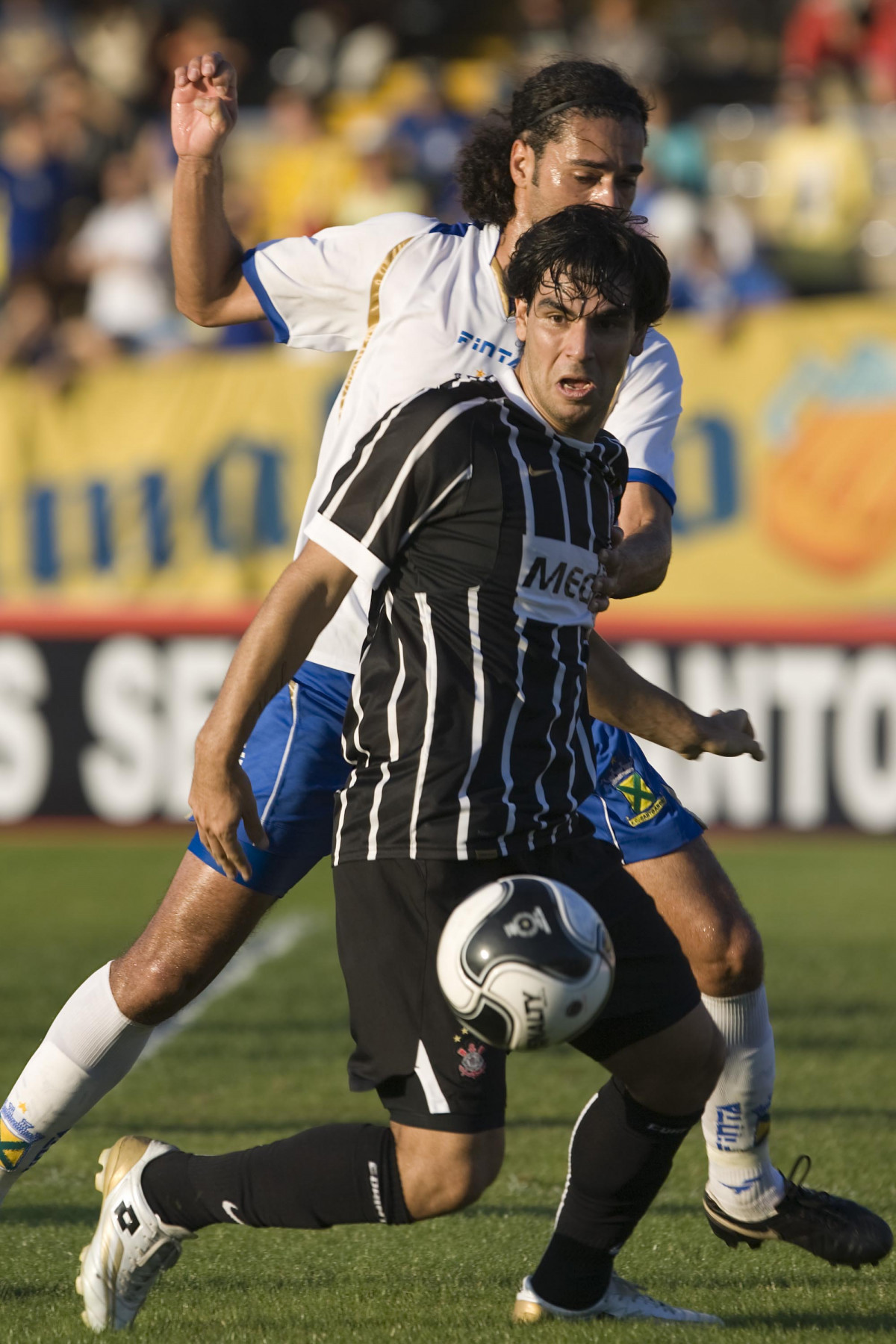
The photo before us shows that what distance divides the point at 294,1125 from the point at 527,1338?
6.45ft

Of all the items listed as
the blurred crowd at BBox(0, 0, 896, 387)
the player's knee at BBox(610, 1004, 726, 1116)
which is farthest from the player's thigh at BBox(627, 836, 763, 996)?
the blurred crowd at BBox(0, 0, 896, 387)

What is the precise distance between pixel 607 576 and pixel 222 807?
2.87ft

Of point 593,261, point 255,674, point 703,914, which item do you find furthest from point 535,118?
point 703,914

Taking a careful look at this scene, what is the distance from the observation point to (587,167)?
13.4ft

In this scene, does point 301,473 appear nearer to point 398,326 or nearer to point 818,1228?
point 398,326

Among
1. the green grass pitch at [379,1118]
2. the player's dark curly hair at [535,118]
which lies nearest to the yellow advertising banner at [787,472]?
the green grass pitch at [379,1118]

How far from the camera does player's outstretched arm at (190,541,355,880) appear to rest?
3.16 metres

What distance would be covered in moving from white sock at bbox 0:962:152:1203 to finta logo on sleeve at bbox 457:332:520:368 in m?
1.61

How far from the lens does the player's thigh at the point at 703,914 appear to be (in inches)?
165

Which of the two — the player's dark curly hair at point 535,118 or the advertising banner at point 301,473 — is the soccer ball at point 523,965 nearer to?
the player's dark curly hair at point 535,118

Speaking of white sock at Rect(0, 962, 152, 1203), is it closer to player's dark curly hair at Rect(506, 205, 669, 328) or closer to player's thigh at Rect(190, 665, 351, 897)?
player's thigh at Rect(190, 665, 351, 897)

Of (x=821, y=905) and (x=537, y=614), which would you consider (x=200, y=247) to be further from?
(x=821, y=905)

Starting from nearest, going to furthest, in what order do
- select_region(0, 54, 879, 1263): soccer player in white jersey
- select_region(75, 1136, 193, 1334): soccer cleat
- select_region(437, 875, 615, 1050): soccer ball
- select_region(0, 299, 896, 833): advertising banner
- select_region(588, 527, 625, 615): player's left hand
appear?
select_region(437, 875, 615, 1050): soccer ball < select_region(588, 527, 625, 615): player's left hand < select_region(75, 1136, 193, 1334): soccer cleat < select_region(0, 54, 879, 1263): soccer player in white jersey < select_region(0, 299, 896, 833): advertising banner

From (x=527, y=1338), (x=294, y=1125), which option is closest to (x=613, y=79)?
(x=527, y=1338)
